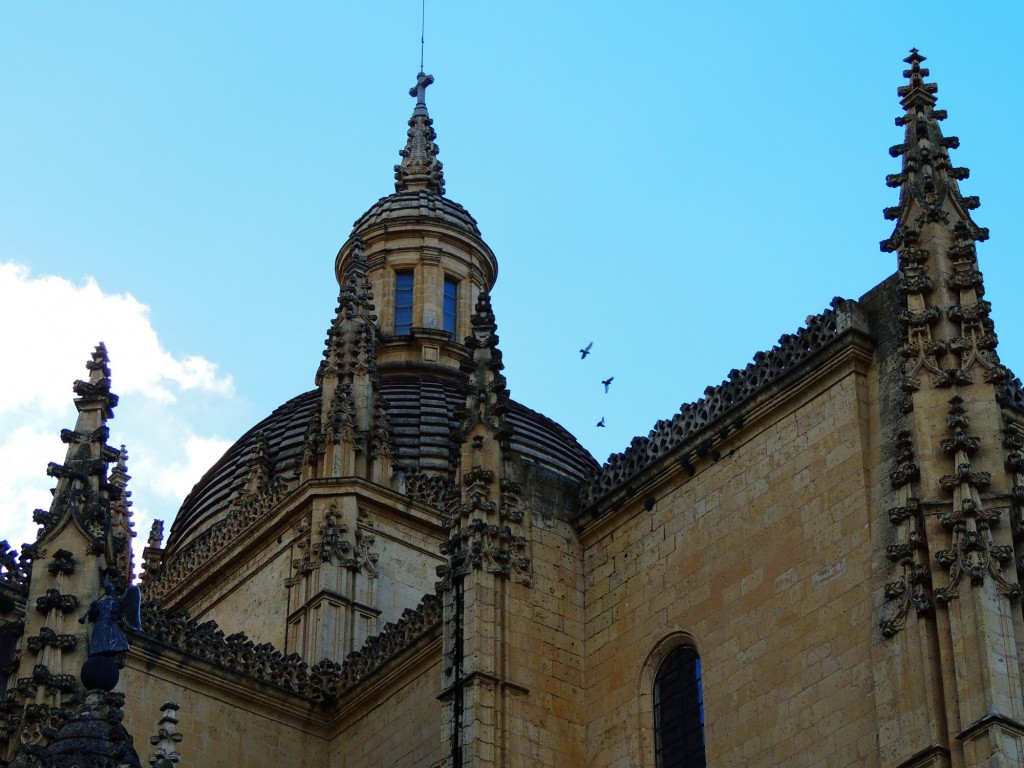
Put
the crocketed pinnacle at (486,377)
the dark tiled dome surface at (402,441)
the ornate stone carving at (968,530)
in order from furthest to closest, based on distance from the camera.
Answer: the dark tiled dome surface at (402,441) → the crocketed pinnacle at (486,377) → the ornate stone carving at (968,530)

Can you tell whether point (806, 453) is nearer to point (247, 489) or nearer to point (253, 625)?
point (253, 625)

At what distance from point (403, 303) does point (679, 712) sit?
72.9ft

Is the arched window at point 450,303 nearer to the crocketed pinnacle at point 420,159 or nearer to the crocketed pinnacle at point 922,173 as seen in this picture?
the crocketed pinnacle at point 420,159

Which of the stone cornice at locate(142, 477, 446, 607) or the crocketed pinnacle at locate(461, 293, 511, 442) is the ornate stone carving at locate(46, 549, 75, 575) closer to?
the crocketed pinnacle at locate(461, 293, 511, 442)

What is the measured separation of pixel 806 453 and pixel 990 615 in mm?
4126

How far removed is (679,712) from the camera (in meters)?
22.4

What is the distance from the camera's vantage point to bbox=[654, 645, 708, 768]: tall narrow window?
22125 mm

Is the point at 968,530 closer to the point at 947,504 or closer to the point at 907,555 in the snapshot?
the point at 947,504

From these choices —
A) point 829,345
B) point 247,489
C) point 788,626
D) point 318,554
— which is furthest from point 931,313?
point 247,489

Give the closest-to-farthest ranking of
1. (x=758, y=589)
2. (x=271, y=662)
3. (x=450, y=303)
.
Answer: (x=758, y=589) < (x=271, y=662) < (x=450, y=303)

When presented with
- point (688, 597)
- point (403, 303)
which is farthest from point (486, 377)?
point (403, 303)

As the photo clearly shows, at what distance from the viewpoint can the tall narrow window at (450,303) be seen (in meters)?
43.4

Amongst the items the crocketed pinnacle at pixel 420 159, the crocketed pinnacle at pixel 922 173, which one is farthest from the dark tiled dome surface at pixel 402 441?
the crocketed pinnacle at pixel 922 173

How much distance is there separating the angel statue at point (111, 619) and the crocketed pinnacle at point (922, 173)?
Answer: 8.77 m
